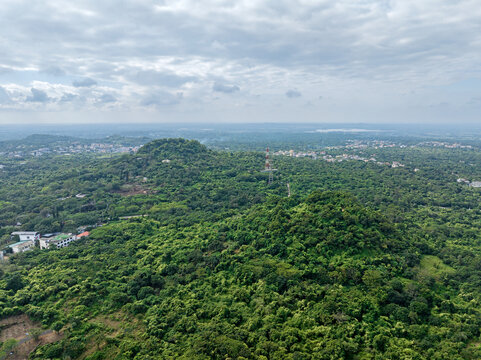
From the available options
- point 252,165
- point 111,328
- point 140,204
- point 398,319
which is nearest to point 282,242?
point 398,319

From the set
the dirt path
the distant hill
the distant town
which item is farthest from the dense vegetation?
the distant town

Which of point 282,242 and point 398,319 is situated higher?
point 282,242

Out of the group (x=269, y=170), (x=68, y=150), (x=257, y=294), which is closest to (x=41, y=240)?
(x=257, y=294)

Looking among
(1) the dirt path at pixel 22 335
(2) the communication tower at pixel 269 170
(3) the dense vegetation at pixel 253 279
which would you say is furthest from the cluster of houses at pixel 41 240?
(2) the communication tower at pixel 269 170

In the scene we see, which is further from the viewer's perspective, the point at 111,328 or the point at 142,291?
the point at 142,291

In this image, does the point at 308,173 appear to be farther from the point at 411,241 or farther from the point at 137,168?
the point at 137,168
